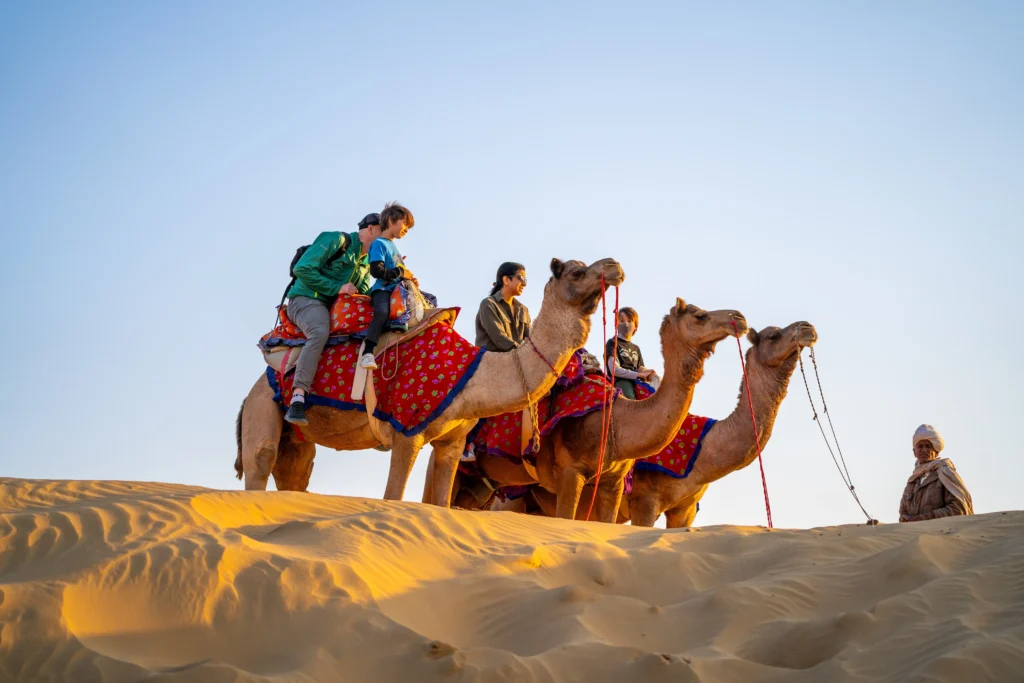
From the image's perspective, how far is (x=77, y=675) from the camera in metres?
A: 4.83

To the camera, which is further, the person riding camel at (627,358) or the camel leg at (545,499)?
the camel leg at (545,499)

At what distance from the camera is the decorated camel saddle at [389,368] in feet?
31.0

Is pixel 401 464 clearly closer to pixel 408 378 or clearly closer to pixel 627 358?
pixel 408 378

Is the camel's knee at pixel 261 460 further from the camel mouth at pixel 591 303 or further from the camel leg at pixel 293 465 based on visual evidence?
the camel mouth at pixel 591 303

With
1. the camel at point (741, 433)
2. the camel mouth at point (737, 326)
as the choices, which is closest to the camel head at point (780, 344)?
the camel at point (741, 433)

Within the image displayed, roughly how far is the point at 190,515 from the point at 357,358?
11.4 ft

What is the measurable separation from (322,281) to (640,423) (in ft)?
9.72

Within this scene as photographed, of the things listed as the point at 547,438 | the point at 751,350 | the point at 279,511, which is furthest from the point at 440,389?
the point at 751,350

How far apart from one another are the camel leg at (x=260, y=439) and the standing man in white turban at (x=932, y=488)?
17.6 ft

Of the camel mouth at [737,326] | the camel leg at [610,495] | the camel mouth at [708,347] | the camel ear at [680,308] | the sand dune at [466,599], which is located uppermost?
the camel ear at [680,308]

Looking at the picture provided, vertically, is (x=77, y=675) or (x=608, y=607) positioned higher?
(x=608, y=607)

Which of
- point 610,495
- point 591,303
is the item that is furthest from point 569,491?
point 591,303

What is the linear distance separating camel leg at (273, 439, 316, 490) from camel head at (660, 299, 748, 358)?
130 inches

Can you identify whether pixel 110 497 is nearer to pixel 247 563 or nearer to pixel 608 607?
pixel 247 563
